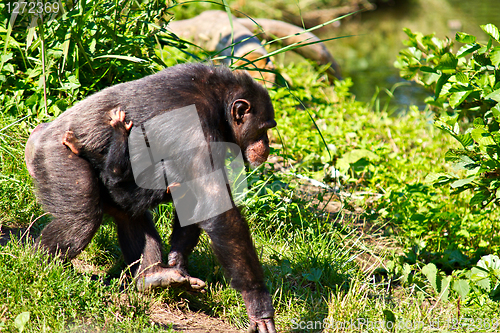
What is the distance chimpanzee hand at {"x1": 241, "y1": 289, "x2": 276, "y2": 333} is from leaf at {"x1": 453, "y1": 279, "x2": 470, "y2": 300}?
1.69 meters

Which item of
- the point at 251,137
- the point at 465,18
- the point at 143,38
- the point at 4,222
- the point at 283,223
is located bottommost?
the point at 465,18

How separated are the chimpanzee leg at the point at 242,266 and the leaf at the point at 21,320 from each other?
3.88 feet

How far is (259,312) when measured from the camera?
3.22m

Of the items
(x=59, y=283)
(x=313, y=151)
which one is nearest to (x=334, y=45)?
(x=313, y=151)

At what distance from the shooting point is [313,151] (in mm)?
5945

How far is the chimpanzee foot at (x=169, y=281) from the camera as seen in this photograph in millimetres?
3580

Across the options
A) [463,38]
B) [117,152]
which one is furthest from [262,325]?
[463,38]

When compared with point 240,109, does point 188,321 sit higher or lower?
lower

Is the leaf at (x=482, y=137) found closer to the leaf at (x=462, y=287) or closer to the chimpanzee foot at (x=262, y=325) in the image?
the leaf at (x=462, y=287)

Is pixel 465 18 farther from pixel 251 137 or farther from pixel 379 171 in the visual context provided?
pixel 251 137

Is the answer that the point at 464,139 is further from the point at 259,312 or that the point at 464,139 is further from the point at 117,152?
the point at 117,152

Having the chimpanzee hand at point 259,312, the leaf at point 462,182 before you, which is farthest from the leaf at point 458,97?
the chimpanzee hand at point 259,312

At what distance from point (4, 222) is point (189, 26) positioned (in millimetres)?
5411

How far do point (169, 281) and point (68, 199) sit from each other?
3.06 feet
